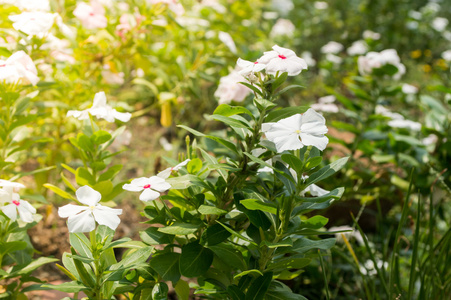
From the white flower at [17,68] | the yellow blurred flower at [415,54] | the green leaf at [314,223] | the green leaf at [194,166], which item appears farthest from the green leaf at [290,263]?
the yellow blurred flower at [415,54]

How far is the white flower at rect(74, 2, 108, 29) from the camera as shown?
1.89 meters

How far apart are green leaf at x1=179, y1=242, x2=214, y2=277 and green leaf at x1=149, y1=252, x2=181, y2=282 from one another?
0.18 ft

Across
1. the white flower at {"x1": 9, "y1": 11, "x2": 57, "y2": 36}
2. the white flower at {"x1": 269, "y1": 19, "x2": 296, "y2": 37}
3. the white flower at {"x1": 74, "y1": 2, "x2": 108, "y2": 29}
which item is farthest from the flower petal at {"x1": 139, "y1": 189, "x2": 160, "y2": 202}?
the white flower at {"x1": 269, "y1": 19, "x2": 296, "y2": 37}

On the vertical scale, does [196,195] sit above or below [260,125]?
below

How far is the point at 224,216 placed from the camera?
48.1 inches

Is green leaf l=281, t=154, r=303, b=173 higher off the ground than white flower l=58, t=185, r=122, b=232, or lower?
higher

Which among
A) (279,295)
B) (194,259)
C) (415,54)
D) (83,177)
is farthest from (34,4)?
(415,54)

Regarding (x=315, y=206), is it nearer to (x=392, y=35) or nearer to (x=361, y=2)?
(x=392, y=35)

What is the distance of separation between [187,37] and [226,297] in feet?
7.12

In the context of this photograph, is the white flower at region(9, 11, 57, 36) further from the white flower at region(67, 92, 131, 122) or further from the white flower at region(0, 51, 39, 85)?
the white flower at region(67, 92, 131, 122)

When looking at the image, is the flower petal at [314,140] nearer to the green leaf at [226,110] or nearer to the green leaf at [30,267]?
the green leaf at [226,110]

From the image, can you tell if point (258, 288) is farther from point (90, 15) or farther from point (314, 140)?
point (90, 15)

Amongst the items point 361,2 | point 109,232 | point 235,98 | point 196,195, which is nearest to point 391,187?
point 235,98

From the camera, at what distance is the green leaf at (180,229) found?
1078mm
